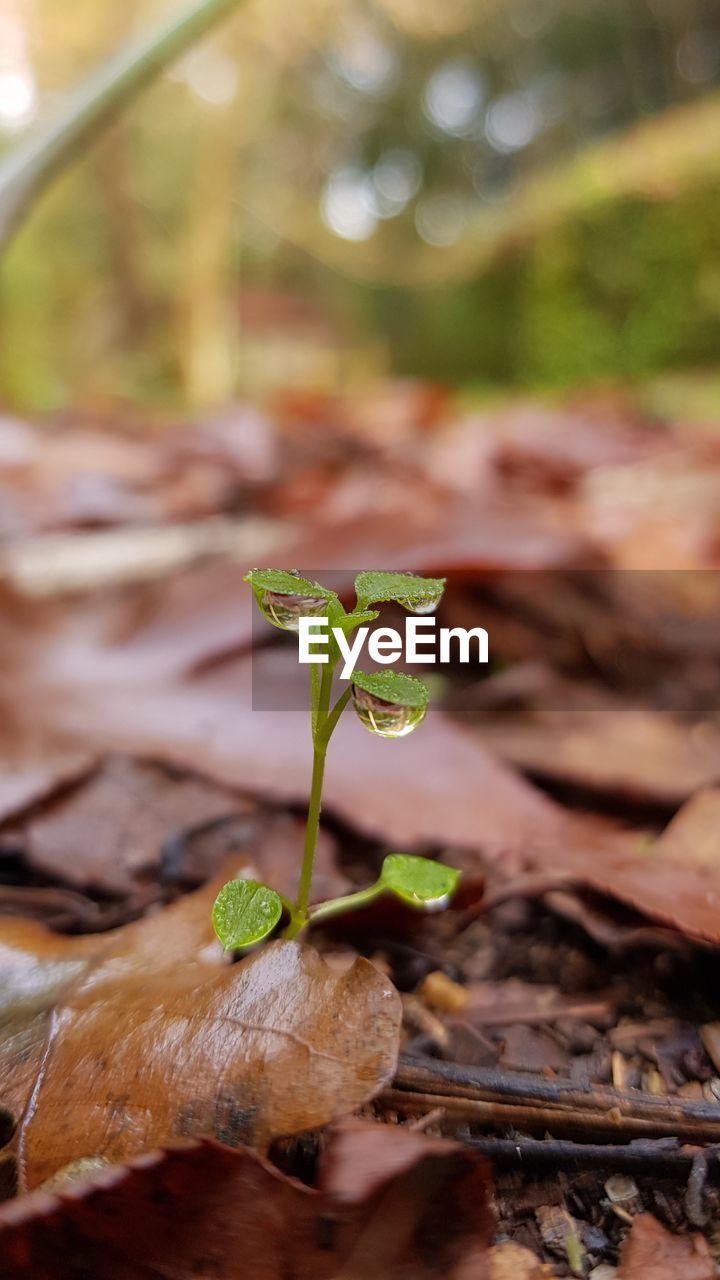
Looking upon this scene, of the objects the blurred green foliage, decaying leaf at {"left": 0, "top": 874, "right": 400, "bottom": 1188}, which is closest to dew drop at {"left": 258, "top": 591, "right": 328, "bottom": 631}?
decaying leaf at {"left": 0, "top": 874, "right": 400, "bottom": 1188}

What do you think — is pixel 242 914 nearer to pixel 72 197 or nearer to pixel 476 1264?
pixel 476 1264

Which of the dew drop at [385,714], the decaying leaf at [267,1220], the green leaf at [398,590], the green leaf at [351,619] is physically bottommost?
the decaying leaf at [267,1220]

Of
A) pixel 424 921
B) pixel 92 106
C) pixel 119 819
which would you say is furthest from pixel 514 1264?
pixel 92 106

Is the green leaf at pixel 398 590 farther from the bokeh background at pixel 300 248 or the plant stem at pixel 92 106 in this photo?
the bokeh background at pixel 300 248

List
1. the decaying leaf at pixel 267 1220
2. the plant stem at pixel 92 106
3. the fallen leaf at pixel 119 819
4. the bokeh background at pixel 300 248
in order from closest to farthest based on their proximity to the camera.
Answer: the decaying leaf at pixel 267 1220
the fallen leaf at pixel 119 819
the plant stem at pixel 92 106
the bokeh background at pixel 300 248

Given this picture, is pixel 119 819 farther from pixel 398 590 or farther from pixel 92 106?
pixel 92 106

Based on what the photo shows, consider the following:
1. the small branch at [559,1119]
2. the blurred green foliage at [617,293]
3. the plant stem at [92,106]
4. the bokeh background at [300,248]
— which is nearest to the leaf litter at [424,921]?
the small branch at [559,1119]

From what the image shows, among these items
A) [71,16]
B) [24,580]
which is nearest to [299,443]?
[24,580]

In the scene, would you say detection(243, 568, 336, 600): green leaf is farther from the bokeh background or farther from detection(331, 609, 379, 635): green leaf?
the bokeh background
